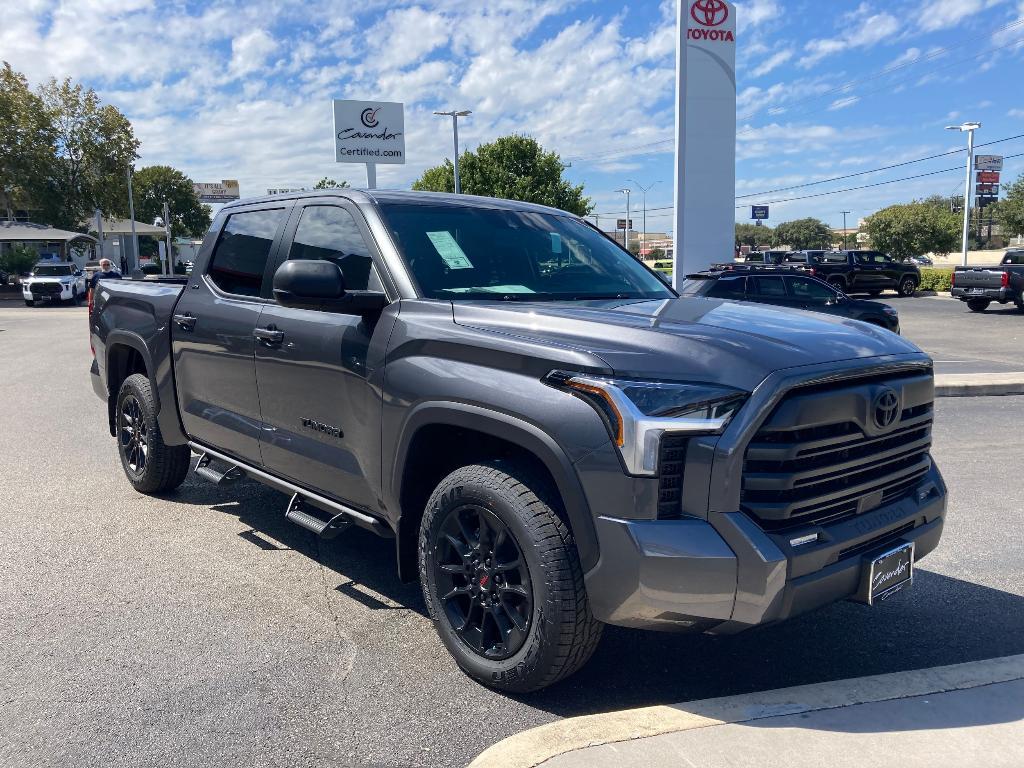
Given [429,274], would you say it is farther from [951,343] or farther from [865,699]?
[951,343]

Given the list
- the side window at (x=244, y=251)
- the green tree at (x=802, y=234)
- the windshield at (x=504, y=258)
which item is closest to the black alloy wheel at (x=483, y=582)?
the windshield at (x=504, y=258)

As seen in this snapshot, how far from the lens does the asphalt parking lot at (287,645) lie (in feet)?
9.89

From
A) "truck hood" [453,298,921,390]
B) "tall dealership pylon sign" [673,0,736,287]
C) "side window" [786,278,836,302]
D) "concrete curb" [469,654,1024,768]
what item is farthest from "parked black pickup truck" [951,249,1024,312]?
"concrete curb" [469,654,1024,768]

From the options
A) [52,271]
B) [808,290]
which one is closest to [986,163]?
[808,290]

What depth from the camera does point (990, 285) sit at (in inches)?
997

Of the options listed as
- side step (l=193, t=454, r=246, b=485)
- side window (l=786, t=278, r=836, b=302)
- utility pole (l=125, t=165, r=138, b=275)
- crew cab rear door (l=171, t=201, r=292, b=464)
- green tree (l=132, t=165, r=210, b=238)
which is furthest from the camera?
green tree (l=132, t=165, r=210, b=238)

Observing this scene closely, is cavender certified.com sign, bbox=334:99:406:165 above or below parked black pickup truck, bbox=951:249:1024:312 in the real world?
above

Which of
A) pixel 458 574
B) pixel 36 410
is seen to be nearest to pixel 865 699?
pixel 458 574

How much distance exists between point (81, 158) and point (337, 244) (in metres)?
50.4

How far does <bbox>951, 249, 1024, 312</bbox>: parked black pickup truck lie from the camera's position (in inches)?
982

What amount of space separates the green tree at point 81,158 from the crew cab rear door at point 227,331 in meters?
47.1

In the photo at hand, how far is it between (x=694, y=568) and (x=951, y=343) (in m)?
18.1

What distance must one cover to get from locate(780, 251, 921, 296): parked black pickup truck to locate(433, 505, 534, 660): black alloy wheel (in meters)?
31.9

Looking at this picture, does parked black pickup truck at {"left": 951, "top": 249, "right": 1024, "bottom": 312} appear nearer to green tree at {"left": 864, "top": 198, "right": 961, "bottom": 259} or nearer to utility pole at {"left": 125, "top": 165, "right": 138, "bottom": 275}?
utility pole at {"left": 125, "top": 165, "right": 138, "bottom": 275}
